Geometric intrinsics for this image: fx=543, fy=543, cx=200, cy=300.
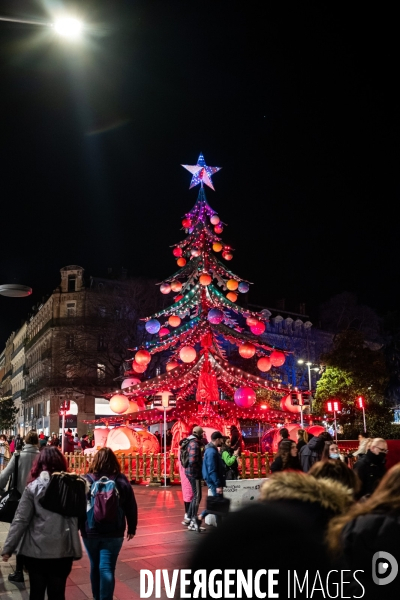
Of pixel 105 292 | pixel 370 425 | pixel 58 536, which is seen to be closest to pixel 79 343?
pixel 105 292

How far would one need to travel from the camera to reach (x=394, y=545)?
212 centimetres

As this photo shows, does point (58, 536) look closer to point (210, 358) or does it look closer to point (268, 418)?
point (210, 358)

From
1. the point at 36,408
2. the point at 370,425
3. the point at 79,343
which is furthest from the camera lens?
the point at 36,408

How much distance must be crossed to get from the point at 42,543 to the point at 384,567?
3.05 metres

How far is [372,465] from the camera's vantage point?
6.51m

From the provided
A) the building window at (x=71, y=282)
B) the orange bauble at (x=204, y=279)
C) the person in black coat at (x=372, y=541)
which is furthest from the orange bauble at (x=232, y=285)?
the building window at (x=71, y=282)

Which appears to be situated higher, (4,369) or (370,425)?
(4,369)

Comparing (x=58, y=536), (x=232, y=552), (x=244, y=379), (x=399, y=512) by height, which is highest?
(x=244, y=379)

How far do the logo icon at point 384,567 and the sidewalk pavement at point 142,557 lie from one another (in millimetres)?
1842

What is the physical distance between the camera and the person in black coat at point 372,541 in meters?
2.12

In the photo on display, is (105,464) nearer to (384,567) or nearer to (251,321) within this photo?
(384,567)

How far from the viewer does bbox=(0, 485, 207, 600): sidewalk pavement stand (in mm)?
5961

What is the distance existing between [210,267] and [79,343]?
804 inches

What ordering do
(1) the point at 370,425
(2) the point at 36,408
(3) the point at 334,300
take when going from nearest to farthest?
(1) the point at 370,425 < (3) the point at 334,300 < (2) the point at 36,408
